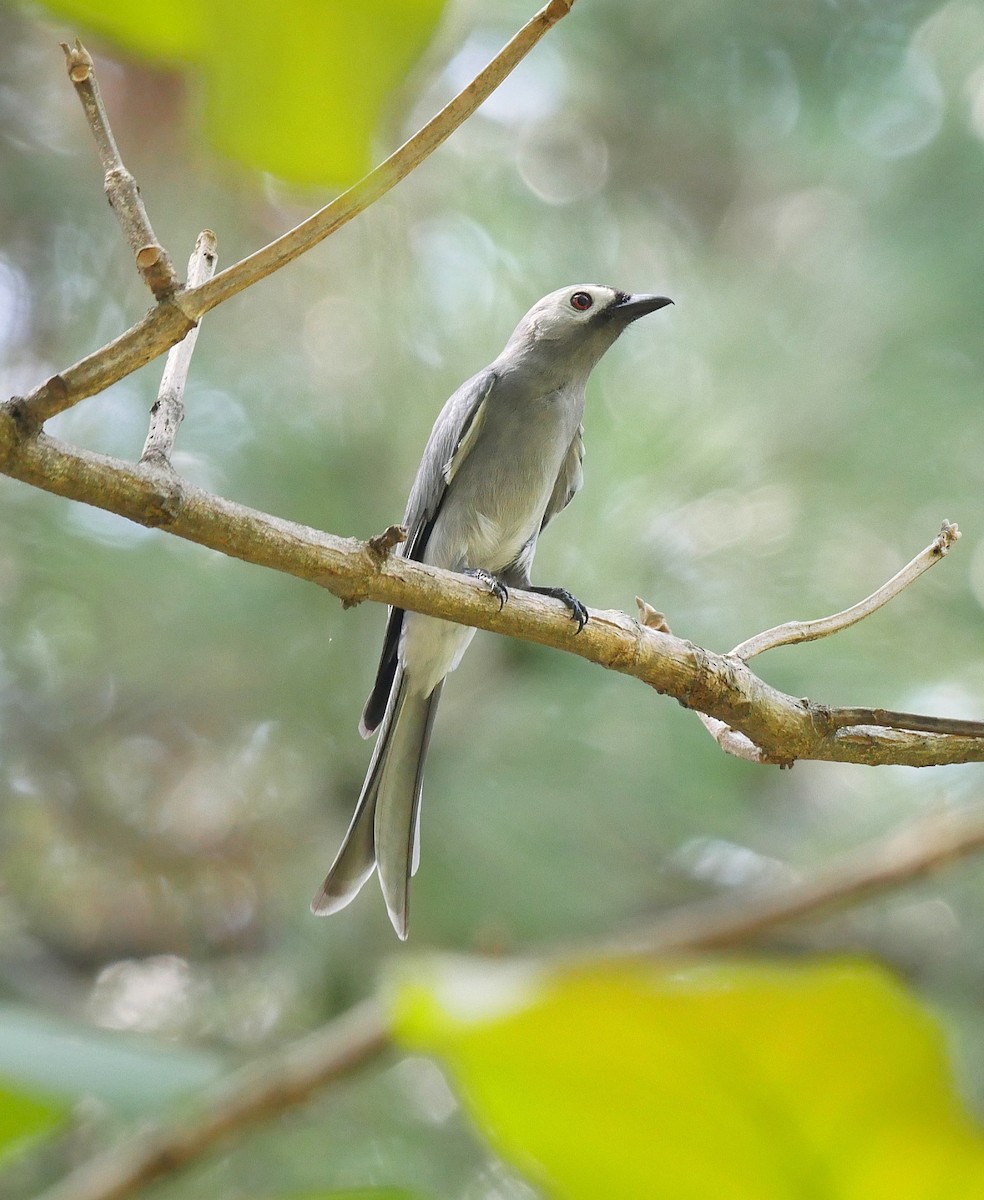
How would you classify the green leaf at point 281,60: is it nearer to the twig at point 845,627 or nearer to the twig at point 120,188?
the twig at point 120,188

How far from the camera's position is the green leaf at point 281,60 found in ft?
1.37

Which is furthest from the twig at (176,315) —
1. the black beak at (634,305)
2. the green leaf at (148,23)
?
the black beak at (634,305)

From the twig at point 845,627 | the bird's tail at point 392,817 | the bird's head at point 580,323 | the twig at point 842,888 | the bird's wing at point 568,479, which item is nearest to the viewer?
the twig at point 845,627

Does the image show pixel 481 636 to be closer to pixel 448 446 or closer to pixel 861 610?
pixel 448 446

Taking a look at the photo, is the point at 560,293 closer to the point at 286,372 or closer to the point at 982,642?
the point at 286,372

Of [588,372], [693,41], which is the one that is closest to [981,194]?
[693,41]

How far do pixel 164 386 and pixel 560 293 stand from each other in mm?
1716

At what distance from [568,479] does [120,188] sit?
1981mm

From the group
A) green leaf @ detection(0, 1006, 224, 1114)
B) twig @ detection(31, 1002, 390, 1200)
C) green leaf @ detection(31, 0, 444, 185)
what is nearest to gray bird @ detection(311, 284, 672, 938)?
twig @ detection(31, 1002, 390, 1200)

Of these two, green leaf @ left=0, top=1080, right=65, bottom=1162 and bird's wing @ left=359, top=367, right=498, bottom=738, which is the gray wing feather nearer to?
bird's wing @ left=359, top=367, right=498, bottom=738

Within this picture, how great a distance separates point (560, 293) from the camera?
9.91 feet

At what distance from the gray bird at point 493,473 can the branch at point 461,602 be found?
90 centimetres

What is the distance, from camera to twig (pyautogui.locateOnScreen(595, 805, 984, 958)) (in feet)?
6.52

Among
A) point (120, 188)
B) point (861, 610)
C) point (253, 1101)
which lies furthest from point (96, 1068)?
point (861, 610)
